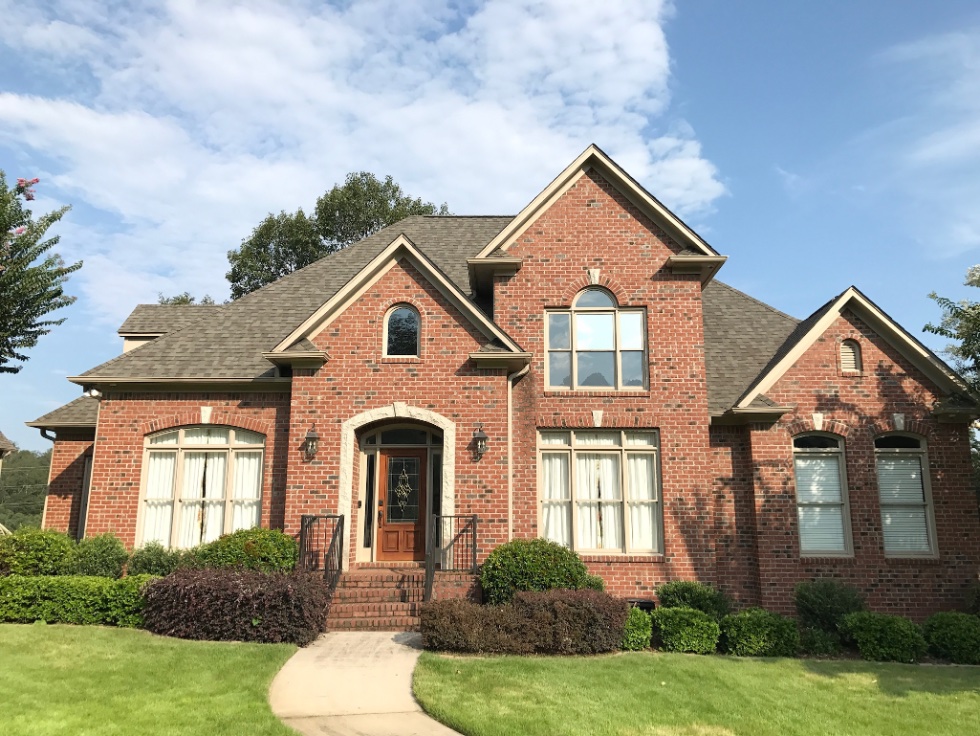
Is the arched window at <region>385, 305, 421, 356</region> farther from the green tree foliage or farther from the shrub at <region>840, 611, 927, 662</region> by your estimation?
the green tree foliage

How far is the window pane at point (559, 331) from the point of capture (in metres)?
15.0

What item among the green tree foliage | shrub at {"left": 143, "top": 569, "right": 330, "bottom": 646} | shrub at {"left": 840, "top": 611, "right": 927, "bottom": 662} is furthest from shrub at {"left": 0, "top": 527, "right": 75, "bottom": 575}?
the green tree foliage

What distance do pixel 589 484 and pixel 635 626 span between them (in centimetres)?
387

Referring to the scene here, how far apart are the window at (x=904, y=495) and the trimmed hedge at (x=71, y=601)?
538 inches

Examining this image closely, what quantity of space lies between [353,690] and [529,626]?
284 cm

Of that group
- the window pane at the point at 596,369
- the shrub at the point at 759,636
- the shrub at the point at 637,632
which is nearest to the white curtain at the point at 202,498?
the window pane at the point at 596,369

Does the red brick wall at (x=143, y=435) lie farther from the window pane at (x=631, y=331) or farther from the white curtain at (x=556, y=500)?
the window pane at (x=631, y=331)

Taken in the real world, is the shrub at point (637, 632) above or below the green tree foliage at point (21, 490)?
below

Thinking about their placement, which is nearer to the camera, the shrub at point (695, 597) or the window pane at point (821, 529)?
the shrub at point (695, 597)

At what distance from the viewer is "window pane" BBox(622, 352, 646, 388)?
48.3 ft

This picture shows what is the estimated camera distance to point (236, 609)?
34.2ft

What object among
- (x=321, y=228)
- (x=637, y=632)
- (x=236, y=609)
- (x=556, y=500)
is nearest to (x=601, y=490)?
(x=556, y=500)

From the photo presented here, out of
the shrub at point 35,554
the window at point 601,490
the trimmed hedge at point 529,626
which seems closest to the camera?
the trimmed hedge at point 529,626

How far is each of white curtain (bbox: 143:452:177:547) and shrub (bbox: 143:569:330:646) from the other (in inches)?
152
